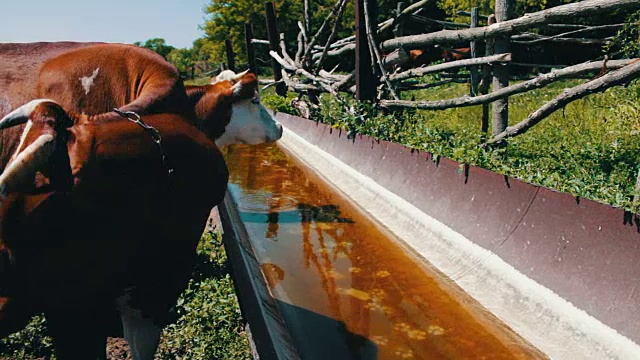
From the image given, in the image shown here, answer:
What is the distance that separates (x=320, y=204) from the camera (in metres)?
8.10

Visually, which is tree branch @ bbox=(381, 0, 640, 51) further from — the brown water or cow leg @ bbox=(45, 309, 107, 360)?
cow leg @ bbox=(45, 309, 107, 360)

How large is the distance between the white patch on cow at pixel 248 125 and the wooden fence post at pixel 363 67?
5.12 m

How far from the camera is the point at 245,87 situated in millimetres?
3340

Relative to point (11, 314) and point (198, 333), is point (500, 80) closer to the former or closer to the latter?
point (198, 333)

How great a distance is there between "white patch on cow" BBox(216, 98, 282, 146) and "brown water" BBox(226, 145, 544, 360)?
1534mm

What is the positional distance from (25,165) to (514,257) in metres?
4.02

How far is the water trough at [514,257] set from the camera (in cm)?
350

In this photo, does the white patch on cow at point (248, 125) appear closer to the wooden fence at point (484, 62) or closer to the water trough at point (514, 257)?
the water trough at point (514, 257)

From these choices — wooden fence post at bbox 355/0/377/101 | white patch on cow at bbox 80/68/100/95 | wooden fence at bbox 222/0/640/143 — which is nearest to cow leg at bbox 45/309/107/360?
white patch on cow at bbox 80/68/100/95

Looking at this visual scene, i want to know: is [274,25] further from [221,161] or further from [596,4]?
[221,161]

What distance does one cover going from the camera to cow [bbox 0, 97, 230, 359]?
170cm

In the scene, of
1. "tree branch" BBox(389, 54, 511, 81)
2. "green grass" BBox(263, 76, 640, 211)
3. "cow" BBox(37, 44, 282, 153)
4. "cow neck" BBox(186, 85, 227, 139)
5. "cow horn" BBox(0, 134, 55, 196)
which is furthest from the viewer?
"tree branch" BBox(389, 54, 511, 81)

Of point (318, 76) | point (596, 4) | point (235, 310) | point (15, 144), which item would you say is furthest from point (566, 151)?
point (318, 76)

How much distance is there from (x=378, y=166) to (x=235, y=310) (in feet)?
13.4
